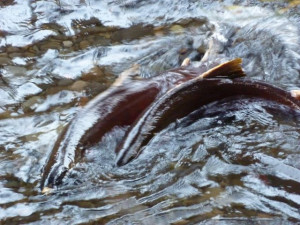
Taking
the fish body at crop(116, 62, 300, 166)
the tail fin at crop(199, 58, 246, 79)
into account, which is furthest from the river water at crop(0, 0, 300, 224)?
the tail fin at crop(199, 58, 246, 79)

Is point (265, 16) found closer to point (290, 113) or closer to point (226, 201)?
point (290, 113)

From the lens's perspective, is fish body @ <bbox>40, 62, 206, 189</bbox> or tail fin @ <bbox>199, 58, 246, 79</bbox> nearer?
fish body @ <bbox>40, 62, 206, 189</bbox>

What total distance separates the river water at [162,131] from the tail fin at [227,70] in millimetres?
247

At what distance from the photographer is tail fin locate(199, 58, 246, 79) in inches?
158

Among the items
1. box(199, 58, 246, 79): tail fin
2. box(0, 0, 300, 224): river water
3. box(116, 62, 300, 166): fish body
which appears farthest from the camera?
box(199, 58, 246, 79): tail fin

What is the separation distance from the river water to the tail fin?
25 cm

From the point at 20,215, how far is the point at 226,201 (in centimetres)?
144

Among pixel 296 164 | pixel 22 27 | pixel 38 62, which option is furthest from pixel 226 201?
pixel 22 27

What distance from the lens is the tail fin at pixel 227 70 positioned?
13.2 feet

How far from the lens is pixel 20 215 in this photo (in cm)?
336

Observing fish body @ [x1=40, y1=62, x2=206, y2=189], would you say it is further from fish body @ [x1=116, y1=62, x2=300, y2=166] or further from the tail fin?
the tail fin

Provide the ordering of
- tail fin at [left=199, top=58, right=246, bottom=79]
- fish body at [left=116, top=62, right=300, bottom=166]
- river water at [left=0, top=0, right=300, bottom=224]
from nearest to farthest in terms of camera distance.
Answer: river water at [left=0, top=0, right=300, bottom=224], fish body at [left=116, top=62, right=300, bottom=166], tail fin at [left=199, top=58, right=246, bottom=79]

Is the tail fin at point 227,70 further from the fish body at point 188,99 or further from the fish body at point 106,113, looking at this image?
the fish body at point 106,113

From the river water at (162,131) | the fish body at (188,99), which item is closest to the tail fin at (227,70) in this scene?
the fish body at (188,99)
